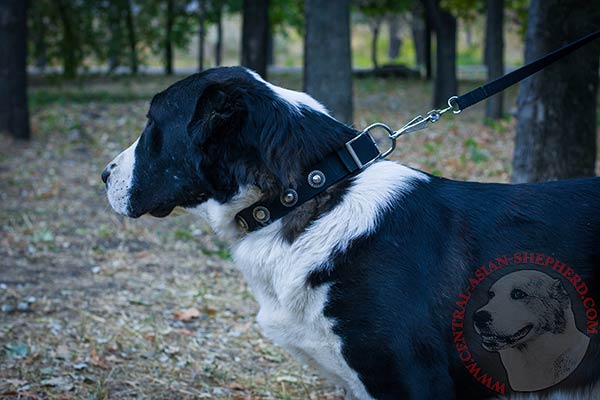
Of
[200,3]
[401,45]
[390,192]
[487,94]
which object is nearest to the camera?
[390,192]

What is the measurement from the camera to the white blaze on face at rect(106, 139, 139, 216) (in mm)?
3076

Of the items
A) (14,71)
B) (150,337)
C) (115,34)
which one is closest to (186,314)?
(150,337)

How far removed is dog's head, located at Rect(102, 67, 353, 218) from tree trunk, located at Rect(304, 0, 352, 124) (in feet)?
18.4

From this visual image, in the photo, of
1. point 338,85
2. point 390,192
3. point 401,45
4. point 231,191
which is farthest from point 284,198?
point 401,45

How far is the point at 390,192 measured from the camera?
277 cm

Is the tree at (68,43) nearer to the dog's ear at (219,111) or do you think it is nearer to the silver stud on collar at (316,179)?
the dog's ear at (219,111)

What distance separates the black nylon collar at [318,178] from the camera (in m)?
2.77

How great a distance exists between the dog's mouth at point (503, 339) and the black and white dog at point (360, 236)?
4 centimetres

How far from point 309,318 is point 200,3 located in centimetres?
2295

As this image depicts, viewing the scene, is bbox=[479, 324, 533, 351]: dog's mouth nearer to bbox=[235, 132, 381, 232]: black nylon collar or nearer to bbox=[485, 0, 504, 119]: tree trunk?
bbox=[235, 132, 381, 232]: black nylon collar

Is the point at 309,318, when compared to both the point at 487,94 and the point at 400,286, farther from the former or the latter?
the point at 487,94

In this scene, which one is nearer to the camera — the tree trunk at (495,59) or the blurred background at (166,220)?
the blurred background at (166,220)

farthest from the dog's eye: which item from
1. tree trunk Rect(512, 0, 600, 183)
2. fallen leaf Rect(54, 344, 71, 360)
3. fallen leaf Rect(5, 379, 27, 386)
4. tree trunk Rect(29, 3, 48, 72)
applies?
tree trunk Rect(29, 3, 48, 72)

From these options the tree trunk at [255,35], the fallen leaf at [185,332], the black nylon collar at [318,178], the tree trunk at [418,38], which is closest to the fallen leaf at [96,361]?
the fallen leaf at [185,332]
